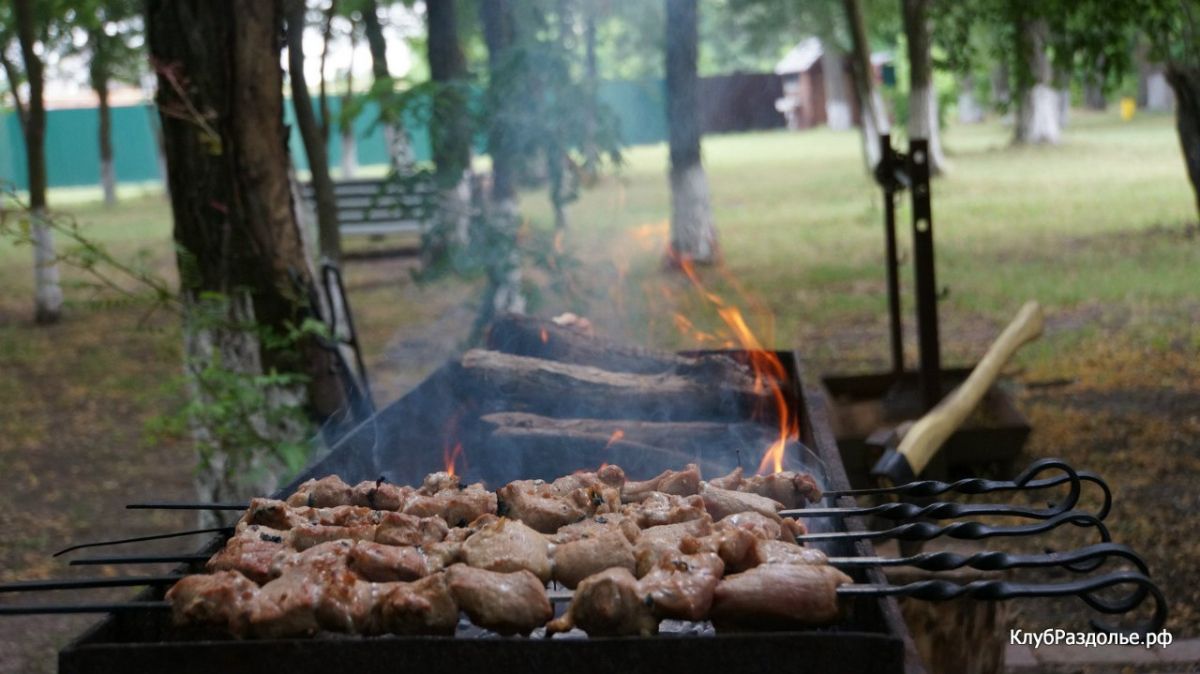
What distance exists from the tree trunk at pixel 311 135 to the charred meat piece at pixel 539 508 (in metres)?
8.64

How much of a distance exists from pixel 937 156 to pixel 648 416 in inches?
1022

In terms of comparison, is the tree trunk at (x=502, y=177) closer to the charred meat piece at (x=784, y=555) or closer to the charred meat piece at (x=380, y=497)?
the charred meat piece at (x=380, y=497)

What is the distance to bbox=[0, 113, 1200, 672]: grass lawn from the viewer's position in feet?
24.0

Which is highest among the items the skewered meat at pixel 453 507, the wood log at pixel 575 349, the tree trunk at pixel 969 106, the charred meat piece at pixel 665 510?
the tree trunk at pixel 969 106

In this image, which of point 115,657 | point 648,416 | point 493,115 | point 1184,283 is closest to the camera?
point 115,657

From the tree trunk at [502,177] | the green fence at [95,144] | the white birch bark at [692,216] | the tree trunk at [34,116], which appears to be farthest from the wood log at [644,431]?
the green fence at [95,144]

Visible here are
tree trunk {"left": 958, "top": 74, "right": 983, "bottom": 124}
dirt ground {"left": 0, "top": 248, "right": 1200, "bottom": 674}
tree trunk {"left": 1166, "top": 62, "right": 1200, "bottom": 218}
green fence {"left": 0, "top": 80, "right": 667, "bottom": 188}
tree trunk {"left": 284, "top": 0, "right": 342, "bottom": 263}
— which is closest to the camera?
dirt ground {"left": 0, "top": 248, "right": 1200, "bottom": 674}

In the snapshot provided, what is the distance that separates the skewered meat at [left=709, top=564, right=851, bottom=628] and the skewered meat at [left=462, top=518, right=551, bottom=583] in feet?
1.32

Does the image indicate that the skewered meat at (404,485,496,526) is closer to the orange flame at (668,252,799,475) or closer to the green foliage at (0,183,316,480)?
the orange flame at (668,252,799,475)

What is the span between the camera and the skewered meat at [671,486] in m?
3.22

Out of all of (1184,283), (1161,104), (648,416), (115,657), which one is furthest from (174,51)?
(1161,104)

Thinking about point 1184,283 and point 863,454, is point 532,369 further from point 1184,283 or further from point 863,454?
point 1184,283

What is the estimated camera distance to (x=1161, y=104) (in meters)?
46.6

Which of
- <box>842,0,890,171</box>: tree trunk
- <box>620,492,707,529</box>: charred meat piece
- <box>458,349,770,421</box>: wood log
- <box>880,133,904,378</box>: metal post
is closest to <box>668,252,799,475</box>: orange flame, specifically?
<box>458,349,770,421</box>: wood log
